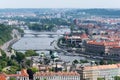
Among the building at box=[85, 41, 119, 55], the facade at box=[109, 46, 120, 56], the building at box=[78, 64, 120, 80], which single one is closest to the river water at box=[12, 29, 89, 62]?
the building at box=[85, 41, 119, 55]

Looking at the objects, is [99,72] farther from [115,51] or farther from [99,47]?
[99,47]

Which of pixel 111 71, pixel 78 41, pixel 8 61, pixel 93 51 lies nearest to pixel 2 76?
pixel 111 71

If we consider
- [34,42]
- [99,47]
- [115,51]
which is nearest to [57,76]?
[115,51]

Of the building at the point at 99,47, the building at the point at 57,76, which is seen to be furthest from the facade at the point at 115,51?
the building at the point at 57,76

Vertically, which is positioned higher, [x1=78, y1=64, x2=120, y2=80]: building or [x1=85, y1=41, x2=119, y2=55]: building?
[x1=78, y1=64, x2=120, y2=80]: building

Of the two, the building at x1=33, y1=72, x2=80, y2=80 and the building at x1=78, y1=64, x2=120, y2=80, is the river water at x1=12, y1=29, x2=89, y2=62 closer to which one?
the building at x1=78, y1=64, x2=120, y2=80

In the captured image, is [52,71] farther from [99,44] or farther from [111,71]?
[99,44]

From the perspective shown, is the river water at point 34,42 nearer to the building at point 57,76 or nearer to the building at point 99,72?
the building at point 99,72
